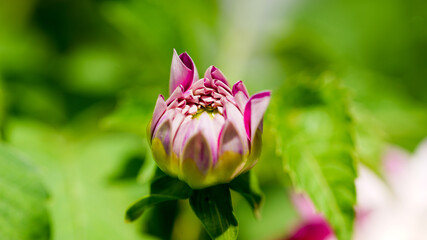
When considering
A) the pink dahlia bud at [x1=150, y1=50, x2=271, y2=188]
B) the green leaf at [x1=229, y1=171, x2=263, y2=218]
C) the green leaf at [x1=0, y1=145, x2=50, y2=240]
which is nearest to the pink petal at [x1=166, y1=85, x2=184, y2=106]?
the pink dahlia bud at [x1=150, y1=50, x2=271, y2=188]

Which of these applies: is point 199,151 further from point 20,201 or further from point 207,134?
point 20,201

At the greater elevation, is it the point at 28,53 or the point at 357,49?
the point at 28,53

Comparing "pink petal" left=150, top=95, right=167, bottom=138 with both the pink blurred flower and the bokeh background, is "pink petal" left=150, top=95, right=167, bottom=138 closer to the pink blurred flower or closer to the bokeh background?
the bokeh background

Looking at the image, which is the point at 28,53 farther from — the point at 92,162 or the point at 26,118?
the point at 92,162

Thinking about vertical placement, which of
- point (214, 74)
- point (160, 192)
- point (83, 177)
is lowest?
point (83, 177)

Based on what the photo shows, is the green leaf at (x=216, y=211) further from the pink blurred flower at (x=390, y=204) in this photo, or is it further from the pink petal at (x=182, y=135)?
the pink blurred flower at (x=390, y=204)

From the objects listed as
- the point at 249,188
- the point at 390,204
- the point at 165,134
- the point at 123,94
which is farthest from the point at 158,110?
the point at 390,204

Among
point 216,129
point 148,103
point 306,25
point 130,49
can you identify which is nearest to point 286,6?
point 306,25
